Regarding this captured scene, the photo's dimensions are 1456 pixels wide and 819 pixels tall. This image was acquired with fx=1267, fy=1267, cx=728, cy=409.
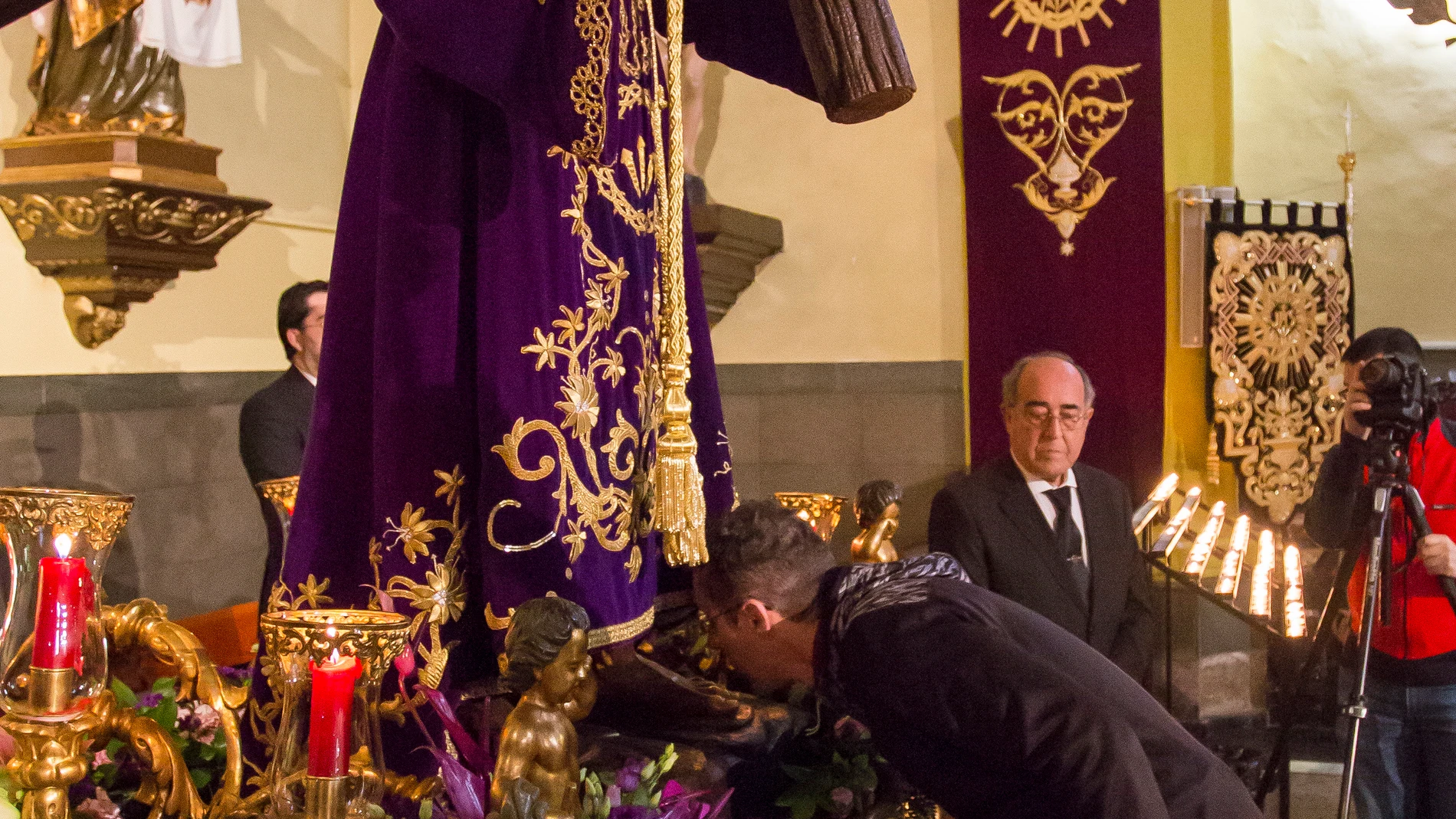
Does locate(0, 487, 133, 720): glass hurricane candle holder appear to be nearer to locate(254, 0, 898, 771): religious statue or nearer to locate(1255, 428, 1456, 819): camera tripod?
locate(254, 0, 898, 771): religious statue

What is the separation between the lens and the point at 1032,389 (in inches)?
114

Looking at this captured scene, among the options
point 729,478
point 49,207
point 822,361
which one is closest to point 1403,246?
point 822,361

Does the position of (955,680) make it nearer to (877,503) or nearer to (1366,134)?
(877,503)

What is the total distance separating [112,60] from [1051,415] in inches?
87.2

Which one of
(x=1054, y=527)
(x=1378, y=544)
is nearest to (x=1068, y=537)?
(x=1054, y=527)

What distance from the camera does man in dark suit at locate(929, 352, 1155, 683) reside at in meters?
2.69

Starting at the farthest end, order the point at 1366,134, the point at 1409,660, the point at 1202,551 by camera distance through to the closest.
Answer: the point at 1366,134 → the point at 1409,660 → the point at 1202,551

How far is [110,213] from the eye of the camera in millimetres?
2771

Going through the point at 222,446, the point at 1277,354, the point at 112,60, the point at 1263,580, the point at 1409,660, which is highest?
the point at 112,60

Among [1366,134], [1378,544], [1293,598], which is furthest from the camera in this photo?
[1366,134]

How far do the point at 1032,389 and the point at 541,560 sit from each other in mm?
1811

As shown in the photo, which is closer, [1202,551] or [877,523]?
[877,523]

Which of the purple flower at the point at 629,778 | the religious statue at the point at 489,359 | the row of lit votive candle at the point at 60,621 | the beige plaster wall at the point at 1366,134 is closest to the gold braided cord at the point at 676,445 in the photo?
the religious statue at the point at 489,359

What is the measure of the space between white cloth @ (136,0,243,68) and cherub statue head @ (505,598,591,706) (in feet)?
6.91
